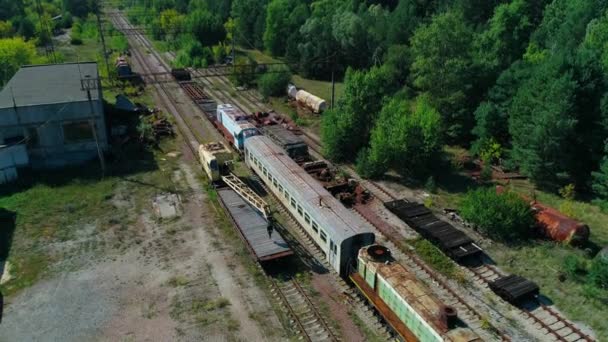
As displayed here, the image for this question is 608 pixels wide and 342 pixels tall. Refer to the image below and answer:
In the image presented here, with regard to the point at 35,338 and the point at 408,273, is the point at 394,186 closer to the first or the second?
the point at 408,273

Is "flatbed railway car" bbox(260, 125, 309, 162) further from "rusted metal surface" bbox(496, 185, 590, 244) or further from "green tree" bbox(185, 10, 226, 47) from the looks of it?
"green tree" bbox(185, 10, 226, 47)

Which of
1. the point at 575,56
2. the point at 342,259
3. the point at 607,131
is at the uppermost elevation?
the point at 575,56

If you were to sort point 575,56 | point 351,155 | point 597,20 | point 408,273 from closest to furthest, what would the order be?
point 408,273 < point 575,56 < point 351,155 < point 597,20

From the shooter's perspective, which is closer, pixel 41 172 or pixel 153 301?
pixel 153 301

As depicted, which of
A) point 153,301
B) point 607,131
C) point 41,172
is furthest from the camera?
point 41,172

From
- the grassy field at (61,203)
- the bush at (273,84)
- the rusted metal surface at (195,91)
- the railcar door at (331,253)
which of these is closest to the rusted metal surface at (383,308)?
the railcar door at (331,253)

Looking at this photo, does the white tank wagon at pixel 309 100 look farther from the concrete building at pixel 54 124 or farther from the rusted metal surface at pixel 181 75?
the concrete building at pixel 54 124

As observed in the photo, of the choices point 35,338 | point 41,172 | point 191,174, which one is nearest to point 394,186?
point 191,174

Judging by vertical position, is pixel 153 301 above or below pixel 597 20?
below
